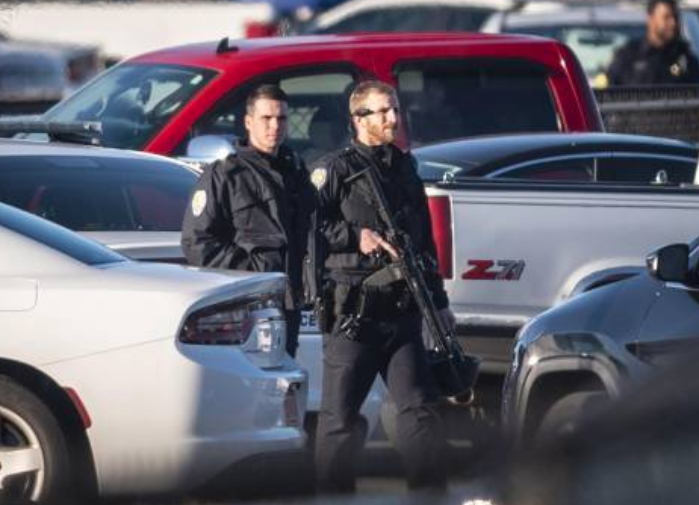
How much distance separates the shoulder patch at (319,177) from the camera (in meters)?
9.25

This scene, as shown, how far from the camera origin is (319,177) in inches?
365

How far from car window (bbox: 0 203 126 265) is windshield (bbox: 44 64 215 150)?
14.8 ft

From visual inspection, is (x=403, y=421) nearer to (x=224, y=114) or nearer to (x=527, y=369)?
(x=527, y=369)

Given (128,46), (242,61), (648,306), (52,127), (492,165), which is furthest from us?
(128,46)

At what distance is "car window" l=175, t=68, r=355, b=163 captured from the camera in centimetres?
1359

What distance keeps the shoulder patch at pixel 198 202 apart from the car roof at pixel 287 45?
440 centimetres

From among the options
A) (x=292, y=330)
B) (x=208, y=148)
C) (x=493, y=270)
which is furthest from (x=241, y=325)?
(x=208, y=148)

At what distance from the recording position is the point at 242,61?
13805mm

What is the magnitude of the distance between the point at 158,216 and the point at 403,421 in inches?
67.1

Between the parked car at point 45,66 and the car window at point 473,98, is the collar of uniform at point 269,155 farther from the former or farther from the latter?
the parked car at point 45,66

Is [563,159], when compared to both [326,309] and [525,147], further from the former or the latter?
[326,309]

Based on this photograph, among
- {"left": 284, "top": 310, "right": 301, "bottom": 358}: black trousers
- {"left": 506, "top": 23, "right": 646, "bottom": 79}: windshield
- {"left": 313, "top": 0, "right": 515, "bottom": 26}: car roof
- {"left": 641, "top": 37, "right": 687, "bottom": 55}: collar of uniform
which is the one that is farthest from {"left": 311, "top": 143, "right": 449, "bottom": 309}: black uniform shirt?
{"left": 313, "top": 0, "right": 515, "bottom": 26}: car roof

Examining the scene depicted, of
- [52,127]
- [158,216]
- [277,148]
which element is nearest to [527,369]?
[277,148]

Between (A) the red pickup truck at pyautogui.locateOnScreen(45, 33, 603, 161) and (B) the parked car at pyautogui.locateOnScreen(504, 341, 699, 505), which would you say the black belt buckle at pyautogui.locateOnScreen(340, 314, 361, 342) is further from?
(A) the red pickup truck at pyautogui.locateOnScreen(45, 33, 603, 161)
